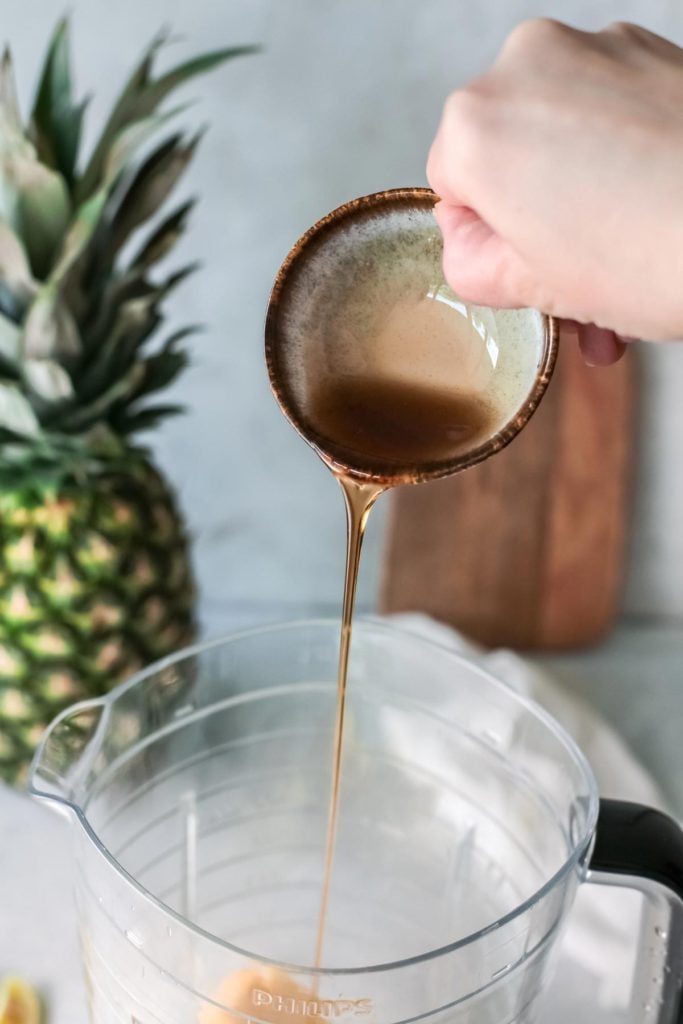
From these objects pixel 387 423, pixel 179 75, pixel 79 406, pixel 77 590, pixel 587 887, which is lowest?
pixel 587 887

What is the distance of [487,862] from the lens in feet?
2.29

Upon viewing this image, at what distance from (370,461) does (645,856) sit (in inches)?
8.3

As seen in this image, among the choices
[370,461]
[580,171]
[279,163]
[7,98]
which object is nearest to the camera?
[580,171]

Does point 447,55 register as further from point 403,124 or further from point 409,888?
point 409,888

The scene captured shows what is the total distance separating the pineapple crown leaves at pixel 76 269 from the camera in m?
0.68

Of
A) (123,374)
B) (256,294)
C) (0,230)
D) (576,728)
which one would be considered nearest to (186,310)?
(256,294)

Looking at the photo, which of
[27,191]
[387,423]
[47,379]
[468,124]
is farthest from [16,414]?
[468,124]

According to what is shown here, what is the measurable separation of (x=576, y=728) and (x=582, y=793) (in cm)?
29

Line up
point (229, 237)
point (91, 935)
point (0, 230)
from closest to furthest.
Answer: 1. point (91, 935)
2. point (0, 230)
3. point (229, 237)

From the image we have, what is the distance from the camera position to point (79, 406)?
0.76m

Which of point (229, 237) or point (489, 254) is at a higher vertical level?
point (489, 254)

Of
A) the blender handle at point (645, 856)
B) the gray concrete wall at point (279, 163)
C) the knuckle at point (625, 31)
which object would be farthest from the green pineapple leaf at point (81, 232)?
the blender handle at point (645, 856)

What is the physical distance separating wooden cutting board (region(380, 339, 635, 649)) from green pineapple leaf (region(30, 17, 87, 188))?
0.38m

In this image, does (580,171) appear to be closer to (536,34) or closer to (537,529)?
(536,34)
